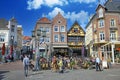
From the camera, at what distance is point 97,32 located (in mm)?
43812

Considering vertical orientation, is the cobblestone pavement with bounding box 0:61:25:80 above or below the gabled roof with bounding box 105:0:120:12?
below

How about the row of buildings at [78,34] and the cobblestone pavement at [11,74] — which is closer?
the cobblestone pavement at [11,74]

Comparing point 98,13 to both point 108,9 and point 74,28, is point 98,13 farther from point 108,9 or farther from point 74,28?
point 74,28

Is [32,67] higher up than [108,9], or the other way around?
[108,9]

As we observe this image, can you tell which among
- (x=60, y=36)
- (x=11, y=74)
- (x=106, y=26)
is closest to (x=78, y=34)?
(x=60, y=36)

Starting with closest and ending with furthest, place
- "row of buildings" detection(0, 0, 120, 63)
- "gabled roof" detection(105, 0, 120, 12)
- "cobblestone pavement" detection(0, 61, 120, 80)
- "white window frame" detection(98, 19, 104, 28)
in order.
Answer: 1. "cobblestone pavement" detection(0, 61, 120, 80)
2. "row of buildings" detection(0, 0, 120, 63)
3. "gabled roof" detection(105, 0, 120, 12)
4. "white window frame" detection(98, 19, 104, 28)

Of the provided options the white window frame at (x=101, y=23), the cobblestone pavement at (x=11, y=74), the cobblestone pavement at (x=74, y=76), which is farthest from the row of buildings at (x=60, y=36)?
the cobblestone pavement at (x=74, y=76)

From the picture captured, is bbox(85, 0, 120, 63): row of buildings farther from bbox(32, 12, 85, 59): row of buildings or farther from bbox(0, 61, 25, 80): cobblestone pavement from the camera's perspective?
bbox(0, 61, 25, 80): cobblestone pavement

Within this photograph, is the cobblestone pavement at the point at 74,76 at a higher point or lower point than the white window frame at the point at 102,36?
lower

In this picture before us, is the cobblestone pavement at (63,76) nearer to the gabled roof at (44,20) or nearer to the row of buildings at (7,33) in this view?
the row of buildings at (7,33)

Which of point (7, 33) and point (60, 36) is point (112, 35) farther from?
point (7, 33)

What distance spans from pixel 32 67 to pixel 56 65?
284 cm

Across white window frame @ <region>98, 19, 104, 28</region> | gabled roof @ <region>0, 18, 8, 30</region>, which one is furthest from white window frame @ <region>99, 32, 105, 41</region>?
gabled roof @ <region>0, 18, 8, 30</region>

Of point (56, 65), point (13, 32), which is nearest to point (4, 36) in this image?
point (13, 32)
